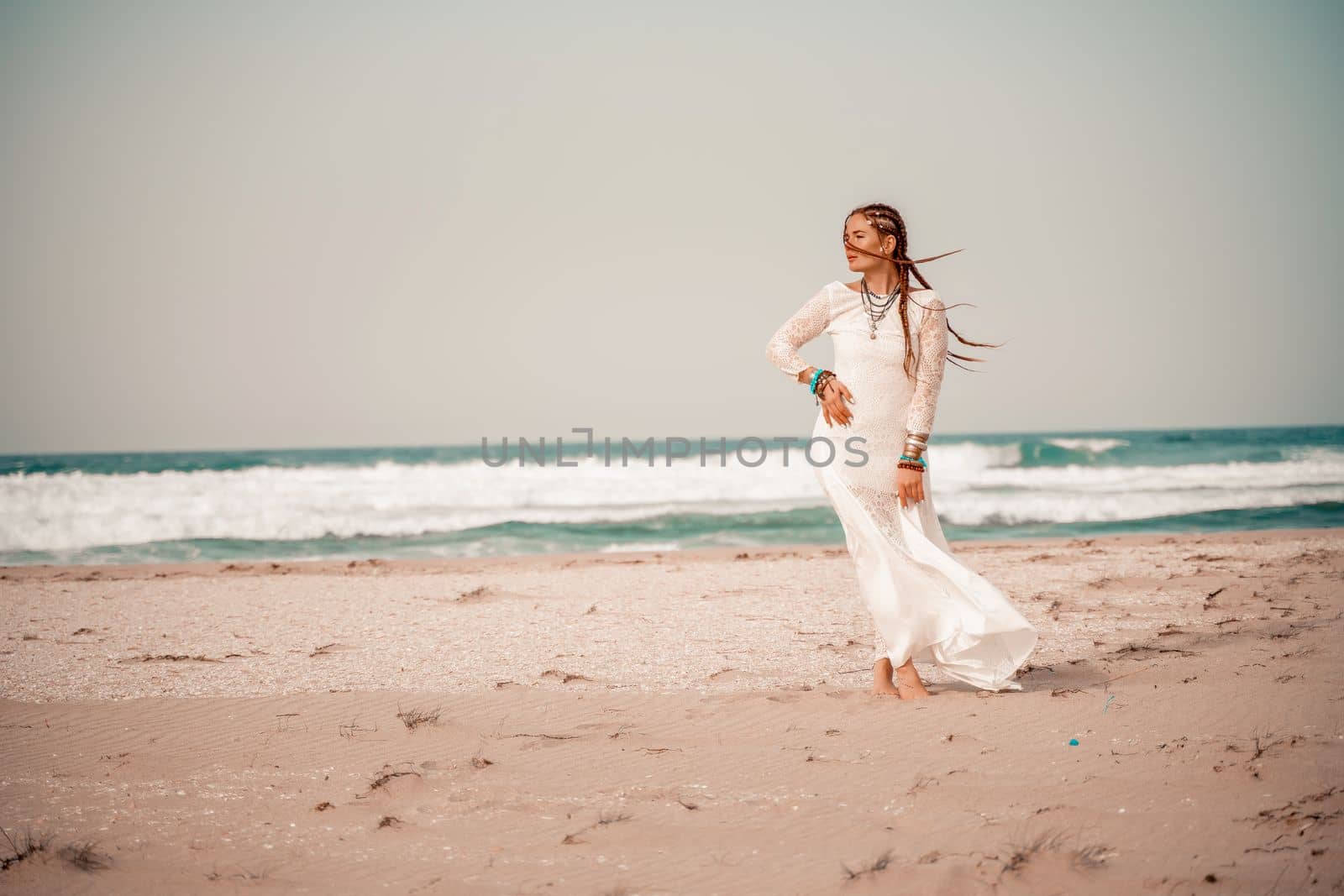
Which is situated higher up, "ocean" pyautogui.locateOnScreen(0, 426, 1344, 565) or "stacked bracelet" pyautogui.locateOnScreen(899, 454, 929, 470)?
"stacked bracelet" pyautogui.locateOnScreen(899, 454, 929, 470)

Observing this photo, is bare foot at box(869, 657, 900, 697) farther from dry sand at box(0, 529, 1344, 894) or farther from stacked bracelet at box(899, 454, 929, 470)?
stacked bracelet at box(899, 454, 929, 470)

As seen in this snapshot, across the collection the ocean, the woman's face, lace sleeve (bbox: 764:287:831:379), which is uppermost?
→ the woman's face

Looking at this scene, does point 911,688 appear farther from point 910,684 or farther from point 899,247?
point 899,247

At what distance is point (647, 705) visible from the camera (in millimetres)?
4160

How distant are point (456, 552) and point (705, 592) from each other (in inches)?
264

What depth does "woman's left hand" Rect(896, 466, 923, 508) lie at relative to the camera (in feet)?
12.8

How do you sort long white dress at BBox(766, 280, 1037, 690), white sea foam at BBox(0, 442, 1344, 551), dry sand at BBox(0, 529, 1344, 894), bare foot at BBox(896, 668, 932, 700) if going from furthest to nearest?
white sea foam at BBox(0, 442, 1344, 551)
bare foot at BBox(896, 668, 932, 700)
long white dress at BBox(766, 280, 1037, 690)
dry sand at BBox(0, 529, 1344, 894)

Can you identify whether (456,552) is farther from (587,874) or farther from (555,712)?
(587,874)

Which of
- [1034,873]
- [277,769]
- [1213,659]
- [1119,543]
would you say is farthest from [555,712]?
[1119,543]

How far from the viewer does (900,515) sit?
13.1ft

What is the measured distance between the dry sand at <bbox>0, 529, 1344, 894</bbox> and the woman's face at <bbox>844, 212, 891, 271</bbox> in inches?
77.9

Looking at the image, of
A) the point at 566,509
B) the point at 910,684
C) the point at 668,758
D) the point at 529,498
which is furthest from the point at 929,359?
the point at 529,498

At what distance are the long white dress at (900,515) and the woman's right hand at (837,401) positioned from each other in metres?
0.05

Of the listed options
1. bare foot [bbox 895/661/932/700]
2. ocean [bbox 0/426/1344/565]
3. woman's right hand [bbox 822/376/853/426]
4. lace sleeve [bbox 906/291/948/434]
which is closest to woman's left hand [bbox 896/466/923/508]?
lace sleeve [bbox 906/291/948/434]
